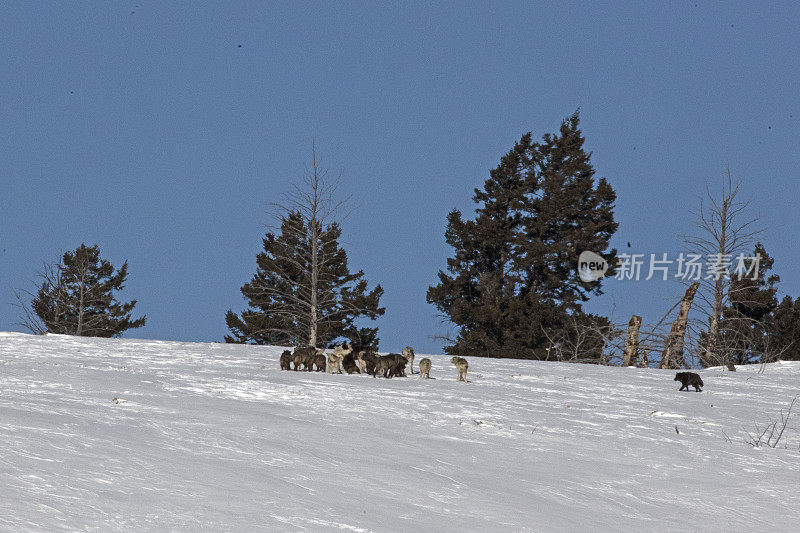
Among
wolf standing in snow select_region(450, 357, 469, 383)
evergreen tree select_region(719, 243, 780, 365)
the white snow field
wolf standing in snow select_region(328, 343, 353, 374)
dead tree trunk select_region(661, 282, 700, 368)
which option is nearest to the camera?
the white snow field

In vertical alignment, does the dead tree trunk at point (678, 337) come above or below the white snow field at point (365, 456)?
above

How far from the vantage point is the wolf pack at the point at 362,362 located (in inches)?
492

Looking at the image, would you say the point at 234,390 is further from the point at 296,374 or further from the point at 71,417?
the point at 71,417

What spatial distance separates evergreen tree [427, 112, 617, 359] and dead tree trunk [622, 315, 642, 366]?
16.6m

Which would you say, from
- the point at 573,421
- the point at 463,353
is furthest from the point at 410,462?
the point at 463,353

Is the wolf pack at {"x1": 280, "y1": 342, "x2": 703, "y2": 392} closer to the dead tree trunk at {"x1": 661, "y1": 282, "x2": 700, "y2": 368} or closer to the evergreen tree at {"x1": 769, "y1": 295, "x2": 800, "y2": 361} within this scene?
the dead tree trunk at {"x1": 661, "y1": 282, "x2": 700, "y2": 368}

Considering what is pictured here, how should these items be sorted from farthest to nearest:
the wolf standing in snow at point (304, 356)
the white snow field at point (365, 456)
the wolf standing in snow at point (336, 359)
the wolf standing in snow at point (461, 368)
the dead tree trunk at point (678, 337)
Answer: the dead tree trunk at point (678, 337) → the wolf standing in snow at point (304, 356) → the wolf standing in snow at point (336, 359) → the wolf standing in snow at point (461, 368) → the white snow field at point (365, 456)

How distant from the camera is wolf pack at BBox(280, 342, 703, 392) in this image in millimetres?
12492

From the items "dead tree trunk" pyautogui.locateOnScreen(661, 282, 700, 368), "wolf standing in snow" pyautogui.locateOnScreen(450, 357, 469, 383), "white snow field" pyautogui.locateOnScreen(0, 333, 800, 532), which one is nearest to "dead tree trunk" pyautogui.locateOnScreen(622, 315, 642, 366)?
"dead tree trunk" pyautogui.locateOnScreen(661, 282, 700, 368)

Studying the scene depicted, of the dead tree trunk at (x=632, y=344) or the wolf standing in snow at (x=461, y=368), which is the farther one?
the dead tree trunk at (x=632, y=344)

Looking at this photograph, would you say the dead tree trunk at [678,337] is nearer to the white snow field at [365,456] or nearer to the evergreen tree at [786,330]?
the white snow field at [365,456]

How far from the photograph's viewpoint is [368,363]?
12602 millimetres

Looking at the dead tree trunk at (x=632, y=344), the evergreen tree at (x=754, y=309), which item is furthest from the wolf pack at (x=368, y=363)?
the evergreen tree at (x=754, y=309)

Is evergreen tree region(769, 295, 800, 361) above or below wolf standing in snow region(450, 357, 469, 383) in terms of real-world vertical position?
above
